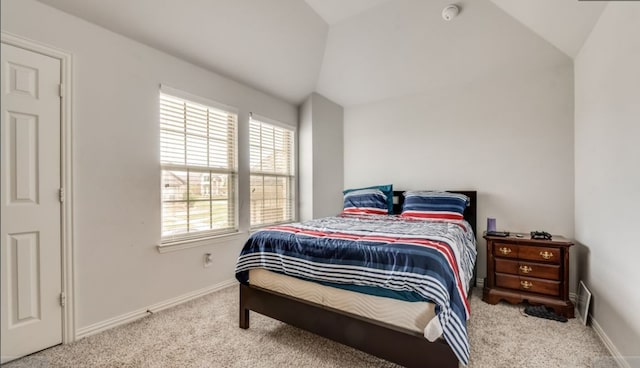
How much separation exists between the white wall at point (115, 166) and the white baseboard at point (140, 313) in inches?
1.4

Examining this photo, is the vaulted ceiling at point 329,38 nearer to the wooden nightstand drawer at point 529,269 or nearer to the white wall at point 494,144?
the white wall at point 494,144

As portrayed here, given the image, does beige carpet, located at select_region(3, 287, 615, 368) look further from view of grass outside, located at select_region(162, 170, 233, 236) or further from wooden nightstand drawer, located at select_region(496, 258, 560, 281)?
view of grass outside, located at select_region(162, 170, 233, 236)

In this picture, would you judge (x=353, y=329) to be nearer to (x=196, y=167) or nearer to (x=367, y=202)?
(x=367, y=202)

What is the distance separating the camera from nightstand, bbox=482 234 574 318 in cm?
223

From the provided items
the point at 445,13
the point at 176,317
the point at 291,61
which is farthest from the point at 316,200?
the point at 445,13

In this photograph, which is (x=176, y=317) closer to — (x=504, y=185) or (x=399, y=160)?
(x=399, y=160)

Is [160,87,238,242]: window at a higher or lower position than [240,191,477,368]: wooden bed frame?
higher

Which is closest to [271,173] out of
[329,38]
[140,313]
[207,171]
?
[207,171]

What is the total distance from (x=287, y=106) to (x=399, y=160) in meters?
1.68

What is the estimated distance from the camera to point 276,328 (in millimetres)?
2051

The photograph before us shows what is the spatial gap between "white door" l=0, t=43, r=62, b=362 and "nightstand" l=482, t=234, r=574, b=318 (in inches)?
119

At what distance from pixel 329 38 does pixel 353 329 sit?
2864mm

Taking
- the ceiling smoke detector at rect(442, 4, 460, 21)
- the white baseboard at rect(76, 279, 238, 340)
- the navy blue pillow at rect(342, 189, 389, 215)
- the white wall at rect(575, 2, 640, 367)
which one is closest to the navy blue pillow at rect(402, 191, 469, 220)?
the navy blue pillow at rect(342, 189, 389, 215)

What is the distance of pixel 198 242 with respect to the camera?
8.68 feet
